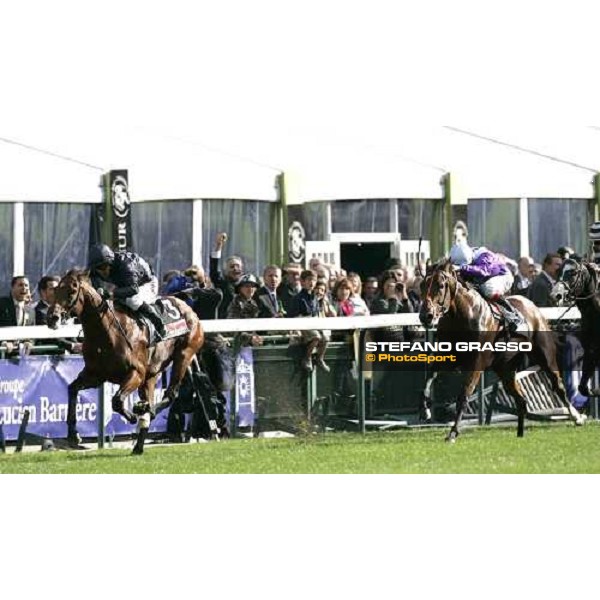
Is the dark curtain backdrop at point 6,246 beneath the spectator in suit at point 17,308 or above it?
above

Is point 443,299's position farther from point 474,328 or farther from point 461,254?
point 461,254

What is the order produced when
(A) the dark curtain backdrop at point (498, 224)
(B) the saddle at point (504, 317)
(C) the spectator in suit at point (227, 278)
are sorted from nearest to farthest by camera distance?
(A) the dark curtain backdrop at point (498, 224), (B) the saddle at point (504, 317), (C) the spectator in suit at point (227, 278)

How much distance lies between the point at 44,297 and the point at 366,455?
294 centimetres

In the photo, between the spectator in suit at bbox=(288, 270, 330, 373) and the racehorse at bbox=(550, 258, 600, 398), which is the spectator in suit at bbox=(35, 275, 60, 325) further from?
the racehorse at bbox=(550, 258, 600, 398)

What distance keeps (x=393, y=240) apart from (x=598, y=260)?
1977 millimetres

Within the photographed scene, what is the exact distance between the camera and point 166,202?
54.7 feet

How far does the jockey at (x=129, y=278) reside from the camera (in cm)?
1508

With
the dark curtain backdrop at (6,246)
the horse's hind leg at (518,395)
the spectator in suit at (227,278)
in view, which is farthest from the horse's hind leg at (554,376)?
the dark curtain backdrop at (6,246)

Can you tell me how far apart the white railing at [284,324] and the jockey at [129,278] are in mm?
479

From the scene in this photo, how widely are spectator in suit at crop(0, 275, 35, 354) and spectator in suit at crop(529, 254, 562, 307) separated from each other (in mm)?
3766

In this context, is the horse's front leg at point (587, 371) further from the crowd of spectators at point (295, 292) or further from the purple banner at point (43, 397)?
the purple banner at point (43, 397)
